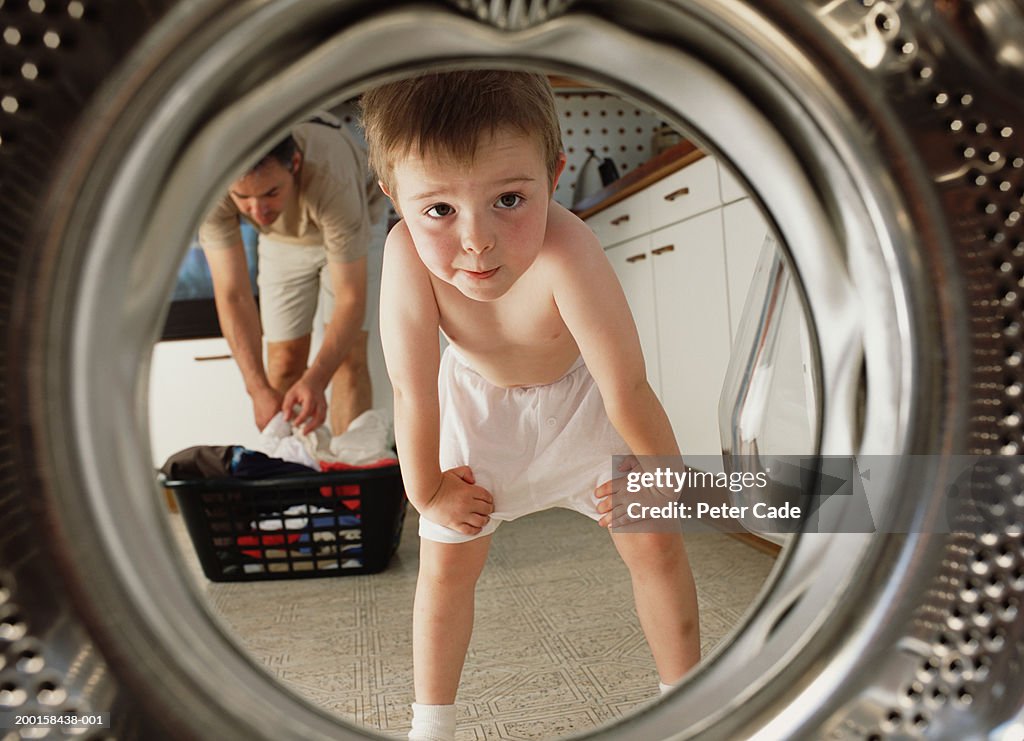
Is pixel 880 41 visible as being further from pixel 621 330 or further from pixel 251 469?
pixel 251 469

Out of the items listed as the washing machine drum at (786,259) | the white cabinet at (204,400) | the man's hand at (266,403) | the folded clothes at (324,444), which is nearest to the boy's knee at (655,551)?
the washing machine drum at (786,259)

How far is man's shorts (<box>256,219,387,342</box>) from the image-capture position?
1.38 metres

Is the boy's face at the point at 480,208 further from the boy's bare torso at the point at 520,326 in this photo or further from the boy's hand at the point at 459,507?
the boy's hand at the point at 459,507

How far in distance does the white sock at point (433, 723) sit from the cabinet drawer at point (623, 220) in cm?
88

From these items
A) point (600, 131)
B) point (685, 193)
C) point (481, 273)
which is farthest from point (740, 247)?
point (600, 131)

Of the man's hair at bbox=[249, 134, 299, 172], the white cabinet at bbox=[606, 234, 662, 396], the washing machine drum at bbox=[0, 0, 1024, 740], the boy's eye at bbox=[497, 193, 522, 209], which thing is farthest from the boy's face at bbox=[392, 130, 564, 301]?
the white cabinet at bbox=[606, 234, 662, 396]

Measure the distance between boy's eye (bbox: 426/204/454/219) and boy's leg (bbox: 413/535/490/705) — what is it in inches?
11.0

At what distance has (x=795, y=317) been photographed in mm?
480

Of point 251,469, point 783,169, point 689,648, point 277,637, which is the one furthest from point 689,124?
point 251,469

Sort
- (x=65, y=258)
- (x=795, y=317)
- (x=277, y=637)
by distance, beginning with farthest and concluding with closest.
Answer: (x=277, y=637), (x=795, y=317), (x=65, y=258)

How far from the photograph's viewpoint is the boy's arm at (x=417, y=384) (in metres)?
0.66

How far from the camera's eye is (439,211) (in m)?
0.57

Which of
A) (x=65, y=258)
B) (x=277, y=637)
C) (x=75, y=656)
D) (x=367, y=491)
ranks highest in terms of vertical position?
(x=65, y=258)

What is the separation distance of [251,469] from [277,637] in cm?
28
